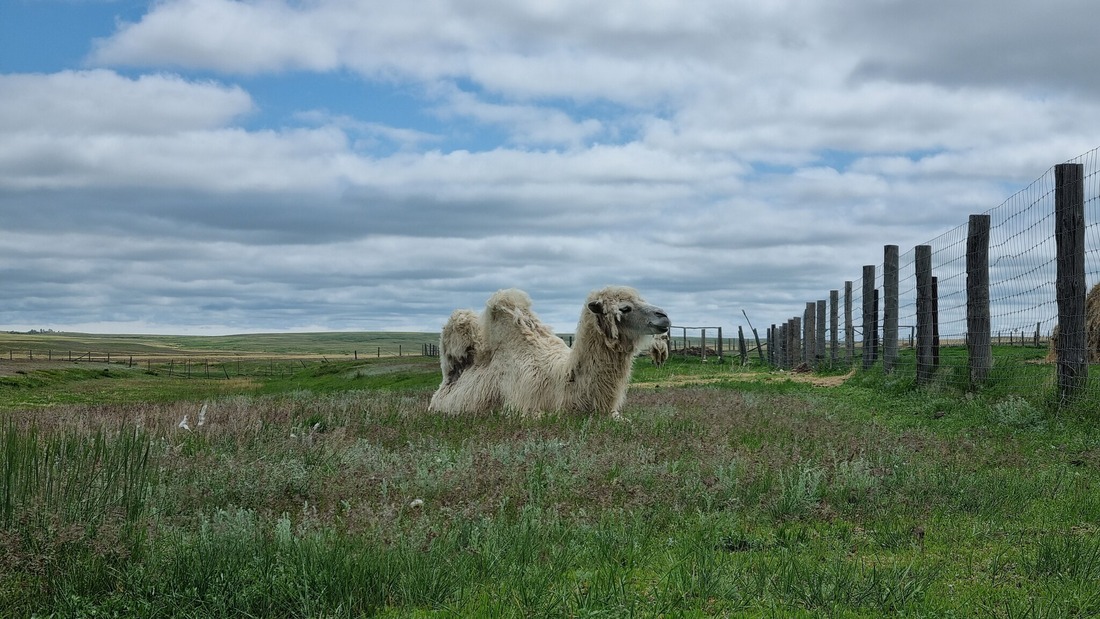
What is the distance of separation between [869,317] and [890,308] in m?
2.88

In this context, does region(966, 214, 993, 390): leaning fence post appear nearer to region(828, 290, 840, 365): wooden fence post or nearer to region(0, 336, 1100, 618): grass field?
region(0, 336, 1100, 618): grass field

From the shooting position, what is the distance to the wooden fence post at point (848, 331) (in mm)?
27234

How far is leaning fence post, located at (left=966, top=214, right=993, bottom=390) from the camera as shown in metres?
14.8

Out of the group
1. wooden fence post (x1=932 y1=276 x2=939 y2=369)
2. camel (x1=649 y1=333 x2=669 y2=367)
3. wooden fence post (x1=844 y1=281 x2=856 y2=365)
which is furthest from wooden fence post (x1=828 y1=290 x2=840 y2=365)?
camel (x1=649 y1=333 x2=669 y2=367)

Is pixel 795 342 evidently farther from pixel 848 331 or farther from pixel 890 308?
pixel 890 308

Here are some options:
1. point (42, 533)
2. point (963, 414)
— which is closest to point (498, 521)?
point (42, 533)

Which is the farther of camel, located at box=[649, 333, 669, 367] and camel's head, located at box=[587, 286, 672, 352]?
camel, located at box=[649, 333, 669, 367]

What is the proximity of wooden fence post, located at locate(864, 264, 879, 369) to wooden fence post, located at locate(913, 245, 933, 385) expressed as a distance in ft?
16.3

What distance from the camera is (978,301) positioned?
15.1 m

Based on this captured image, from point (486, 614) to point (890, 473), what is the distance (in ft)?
14.7

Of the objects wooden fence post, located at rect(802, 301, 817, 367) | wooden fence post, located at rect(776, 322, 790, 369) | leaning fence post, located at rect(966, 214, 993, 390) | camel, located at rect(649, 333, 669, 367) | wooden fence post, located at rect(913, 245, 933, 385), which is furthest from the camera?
wooden fence post, located at rect(776, 322, 790, 369)

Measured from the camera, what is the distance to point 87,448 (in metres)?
5.88

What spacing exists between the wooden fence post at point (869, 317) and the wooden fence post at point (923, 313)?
4.98 meters

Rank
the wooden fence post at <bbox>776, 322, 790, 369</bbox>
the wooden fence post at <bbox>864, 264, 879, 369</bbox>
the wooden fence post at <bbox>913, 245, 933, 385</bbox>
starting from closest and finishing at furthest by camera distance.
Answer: the wooden fence post at <bbox>913, 245, 933, 385</bbox>, the wooden fence post at <bbox>864, 264, 879, 369</bbox>, the wooden fence post at <bbox>776, 322, 790, 369</bbox>
